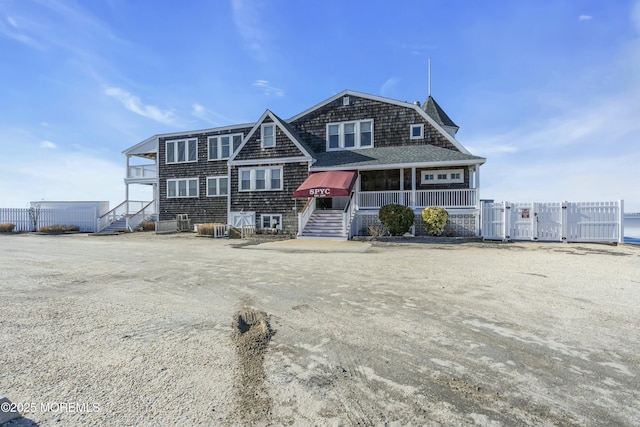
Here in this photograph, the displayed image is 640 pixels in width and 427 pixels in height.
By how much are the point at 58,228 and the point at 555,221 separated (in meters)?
29.9

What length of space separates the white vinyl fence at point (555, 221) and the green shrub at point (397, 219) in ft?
11.7

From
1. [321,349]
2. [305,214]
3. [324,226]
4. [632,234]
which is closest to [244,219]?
[305,214]

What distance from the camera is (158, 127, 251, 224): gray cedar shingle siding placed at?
23.1 metres

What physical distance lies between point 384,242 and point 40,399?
13248 mm

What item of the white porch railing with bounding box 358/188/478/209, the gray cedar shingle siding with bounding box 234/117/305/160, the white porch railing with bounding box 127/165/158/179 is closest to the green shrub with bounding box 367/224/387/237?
the white porch railing with bounding box 358/188/478/209

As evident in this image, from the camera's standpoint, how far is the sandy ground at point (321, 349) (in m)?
2.40

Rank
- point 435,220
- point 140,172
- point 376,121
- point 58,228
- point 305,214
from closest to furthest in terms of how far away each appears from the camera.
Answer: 1. point 435,220
2. point 305,214
3. point 376,121
4. point 58,228
5. point 140,172

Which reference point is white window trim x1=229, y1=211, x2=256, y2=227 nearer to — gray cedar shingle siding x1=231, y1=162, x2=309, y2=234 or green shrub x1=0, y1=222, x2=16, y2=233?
gray cedar shingle siding x1=231, y1=162, x2=309, y2=234

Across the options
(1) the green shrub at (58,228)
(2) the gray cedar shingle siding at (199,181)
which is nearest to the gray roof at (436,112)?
(2) the gray cedar shingle siding at (199,181)

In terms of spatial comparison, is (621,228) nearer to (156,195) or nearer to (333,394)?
(333,394)

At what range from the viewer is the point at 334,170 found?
18109 millimetres

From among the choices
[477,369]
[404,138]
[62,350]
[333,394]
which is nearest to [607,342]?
[477,369]

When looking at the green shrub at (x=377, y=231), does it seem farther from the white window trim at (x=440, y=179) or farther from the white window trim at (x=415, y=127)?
the white window trim at (x=415, y=127)

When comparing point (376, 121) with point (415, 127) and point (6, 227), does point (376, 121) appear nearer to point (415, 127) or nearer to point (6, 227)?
point (415, 127)
